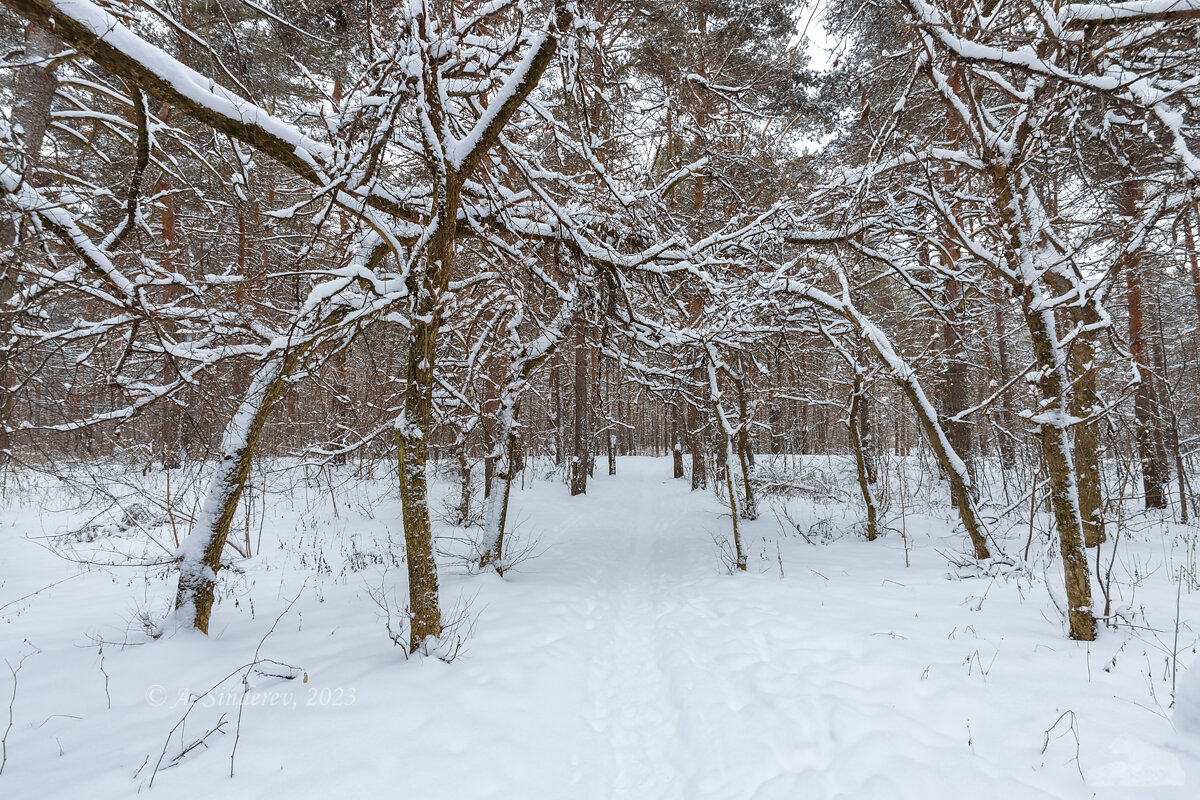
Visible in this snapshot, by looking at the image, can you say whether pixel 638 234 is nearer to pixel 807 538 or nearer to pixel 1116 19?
pixel 1116 19

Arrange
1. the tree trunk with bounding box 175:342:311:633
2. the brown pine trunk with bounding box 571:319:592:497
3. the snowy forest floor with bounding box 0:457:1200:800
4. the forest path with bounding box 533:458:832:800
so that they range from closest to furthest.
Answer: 1. the snowy forest floor with bounding box 0:457:1200:800
2. the forest path with bounding box 533:458:832:800
3. the tree trunk with bounding box 175:342:311:633
4. the brown pine trunk with bounding box 571:319:592:497

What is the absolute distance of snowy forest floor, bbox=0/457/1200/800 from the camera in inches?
95.7

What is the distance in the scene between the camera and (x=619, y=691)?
3.78 metres

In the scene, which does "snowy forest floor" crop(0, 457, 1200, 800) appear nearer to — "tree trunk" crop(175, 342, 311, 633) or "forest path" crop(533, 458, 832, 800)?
"forest path" crop(533, 458, 832, 800)

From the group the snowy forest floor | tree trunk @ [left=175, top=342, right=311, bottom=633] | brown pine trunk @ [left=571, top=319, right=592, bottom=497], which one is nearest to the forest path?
the snowy forest floor

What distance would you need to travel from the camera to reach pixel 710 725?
10.5 ft

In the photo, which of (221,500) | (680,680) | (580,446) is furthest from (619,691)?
(580,446)

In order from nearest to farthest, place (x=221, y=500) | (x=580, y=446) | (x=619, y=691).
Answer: (x=619, y=691), (x=221, y=500), (x=580, y=446)

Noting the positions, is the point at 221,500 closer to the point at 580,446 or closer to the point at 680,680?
the point at 680,680

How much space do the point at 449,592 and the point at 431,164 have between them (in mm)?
4593

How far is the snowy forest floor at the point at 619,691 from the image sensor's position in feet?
7.98

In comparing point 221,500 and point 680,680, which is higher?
point 221,500

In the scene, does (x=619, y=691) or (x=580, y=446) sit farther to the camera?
(x=580, y=446)

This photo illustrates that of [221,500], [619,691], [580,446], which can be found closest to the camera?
[619,691]
